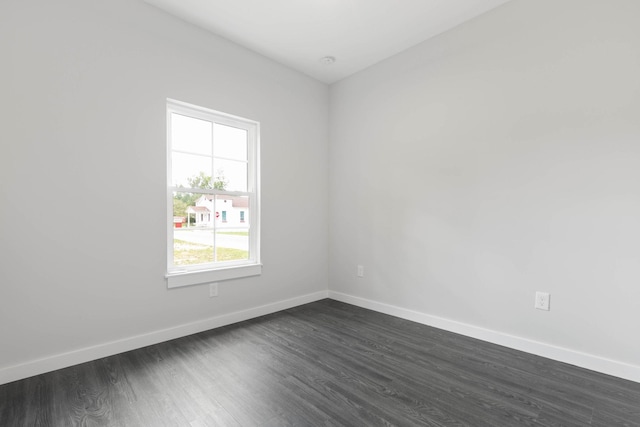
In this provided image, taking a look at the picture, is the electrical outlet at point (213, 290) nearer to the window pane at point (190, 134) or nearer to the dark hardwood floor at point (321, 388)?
the dark hardwood floor at point (321, 388)

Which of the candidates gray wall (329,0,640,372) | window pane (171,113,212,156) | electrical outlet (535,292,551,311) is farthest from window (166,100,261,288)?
electrical outlet (535,292,551,311)

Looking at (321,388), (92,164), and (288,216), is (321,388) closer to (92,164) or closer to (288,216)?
(288,216)

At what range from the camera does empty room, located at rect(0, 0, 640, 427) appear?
76.0 inches

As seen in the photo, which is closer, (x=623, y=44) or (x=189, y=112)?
(x=623, y=44)

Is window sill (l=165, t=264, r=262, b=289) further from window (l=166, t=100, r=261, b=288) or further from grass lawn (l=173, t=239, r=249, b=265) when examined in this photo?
grass lawn (l=173, t=239, r=249, b=265)

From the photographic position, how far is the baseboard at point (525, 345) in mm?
2043

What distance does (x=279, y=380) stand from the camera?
1980 millimetres

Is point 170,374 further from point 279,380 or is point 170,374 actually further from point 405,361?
point 405,361

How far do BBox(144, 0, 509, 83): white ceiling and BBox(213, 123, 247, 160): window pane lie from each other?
2.82ft

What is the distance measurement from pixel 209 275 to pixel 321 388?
151 centimetres

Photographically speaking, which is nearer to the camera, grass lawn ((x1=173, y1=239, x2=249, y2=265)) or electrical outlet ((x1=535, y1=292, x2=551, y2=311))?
electrical outlet ((x1=535, y1=292, x2=551, y2=311))

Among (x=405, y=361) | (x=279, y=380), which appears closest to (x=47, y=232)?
(x=279, y=380)

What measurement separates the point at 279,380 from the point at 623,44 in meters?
3.14

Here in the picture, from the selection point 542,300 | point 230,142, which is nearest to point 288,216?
point 230,142
